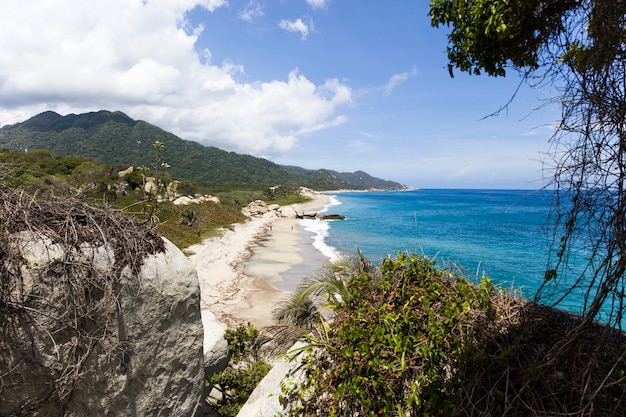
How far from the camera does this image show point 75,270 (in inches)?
140

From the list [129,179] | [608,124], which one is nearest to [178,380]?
[608,124]

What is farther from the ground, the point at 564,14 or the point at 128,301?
the point at 564,14

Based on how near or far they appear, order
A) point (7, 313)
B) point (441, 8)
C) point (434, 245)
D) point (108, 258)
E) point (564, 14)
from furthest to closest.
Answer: point (434, 245) → point (108, 258) → point (441, 8) → point (7, 313) → point (564, 14)

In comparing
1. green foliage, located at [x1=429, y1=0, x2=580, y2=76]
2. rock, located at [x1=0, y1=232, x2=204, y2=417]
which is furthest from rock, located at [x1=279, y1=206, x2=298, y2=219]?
green foliage, located at [x1=429, y1=0, x2=580, y2=76]

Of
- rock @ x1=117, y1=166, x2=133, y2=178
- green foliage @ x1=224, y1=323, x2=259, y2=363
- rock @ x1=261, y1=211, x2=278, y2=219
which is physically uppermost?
rock @ x1=117, y1=166, x2=133, y2=178

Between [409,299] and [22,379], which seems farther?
[409,299]

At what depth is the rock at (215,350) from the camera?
5.53 m

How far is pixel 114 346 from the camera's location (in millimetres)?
3850

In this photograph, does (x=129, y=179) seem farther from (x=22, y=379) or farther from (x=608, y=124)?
(x=608, y=124)

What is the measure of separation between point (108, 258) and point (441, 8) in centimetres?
439

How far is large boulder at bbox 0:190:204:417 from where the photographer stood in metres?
3.35

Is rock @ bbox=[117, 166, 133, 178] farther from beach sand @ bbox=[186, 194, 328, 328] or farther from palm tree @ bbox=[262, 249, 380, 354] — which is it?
palm tree @ bbox=[262, 249, 380, 354]

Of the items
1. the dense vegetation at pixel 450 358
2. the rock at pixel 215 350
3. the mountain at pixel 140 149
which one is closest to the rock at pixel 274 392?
the dense vegetation at pixel 450 358

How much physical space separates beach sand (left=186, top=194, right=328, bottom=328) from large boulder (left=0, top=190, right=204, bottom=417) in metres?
6.23
